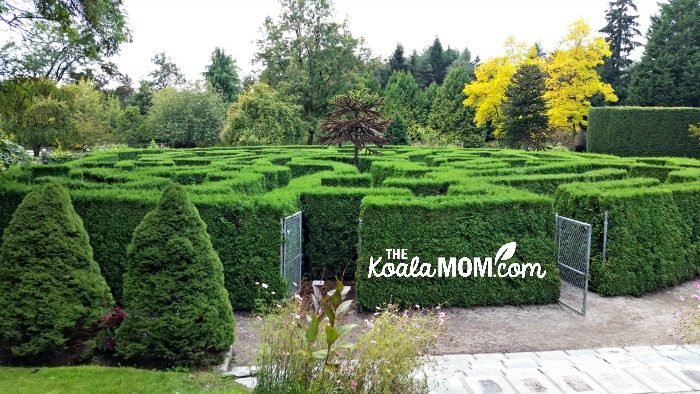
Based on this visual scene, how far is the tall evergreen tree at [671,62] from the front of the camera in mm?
39656

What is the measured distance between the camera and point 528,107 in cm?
3086

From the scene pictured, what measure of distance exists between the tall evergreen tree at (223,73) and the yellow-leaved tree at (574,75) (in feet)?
112

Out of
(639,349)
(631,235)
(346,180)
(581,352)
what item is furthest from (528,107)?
(581,352)

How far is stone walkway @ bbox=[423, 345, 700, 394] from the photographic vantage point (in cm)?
572

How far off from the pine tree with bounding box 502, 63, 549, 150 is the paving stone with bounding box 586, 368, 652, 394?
26.6m

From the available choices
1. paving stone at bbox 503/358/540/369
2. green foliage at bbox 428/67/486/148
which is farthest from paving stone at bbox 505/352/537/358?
green foliage at bbox 428/67/486/148

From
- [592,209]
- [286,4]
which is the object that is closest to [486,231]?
[592,209]

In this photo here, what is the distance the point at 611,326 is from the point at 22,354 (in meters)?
7.92

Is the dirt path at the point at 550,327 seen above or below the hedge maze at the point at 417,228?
below

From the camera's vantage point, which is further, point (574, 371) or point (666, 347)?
point (666, 347)

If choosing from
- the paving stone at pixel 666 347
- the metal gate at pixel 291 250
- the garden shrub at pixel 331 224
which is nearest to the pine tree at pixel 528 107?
the garden shrub at pixel 331 224

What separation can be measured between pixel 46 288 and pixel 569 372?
616 centimetres

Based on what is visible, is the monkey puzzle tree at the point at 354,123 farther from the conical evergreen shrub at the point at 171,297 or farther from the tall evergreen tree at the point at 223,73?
the tall evergreen tree at the point at 223,73

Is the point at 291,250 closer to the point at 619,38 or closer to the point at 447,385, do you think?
the point at 447,385
